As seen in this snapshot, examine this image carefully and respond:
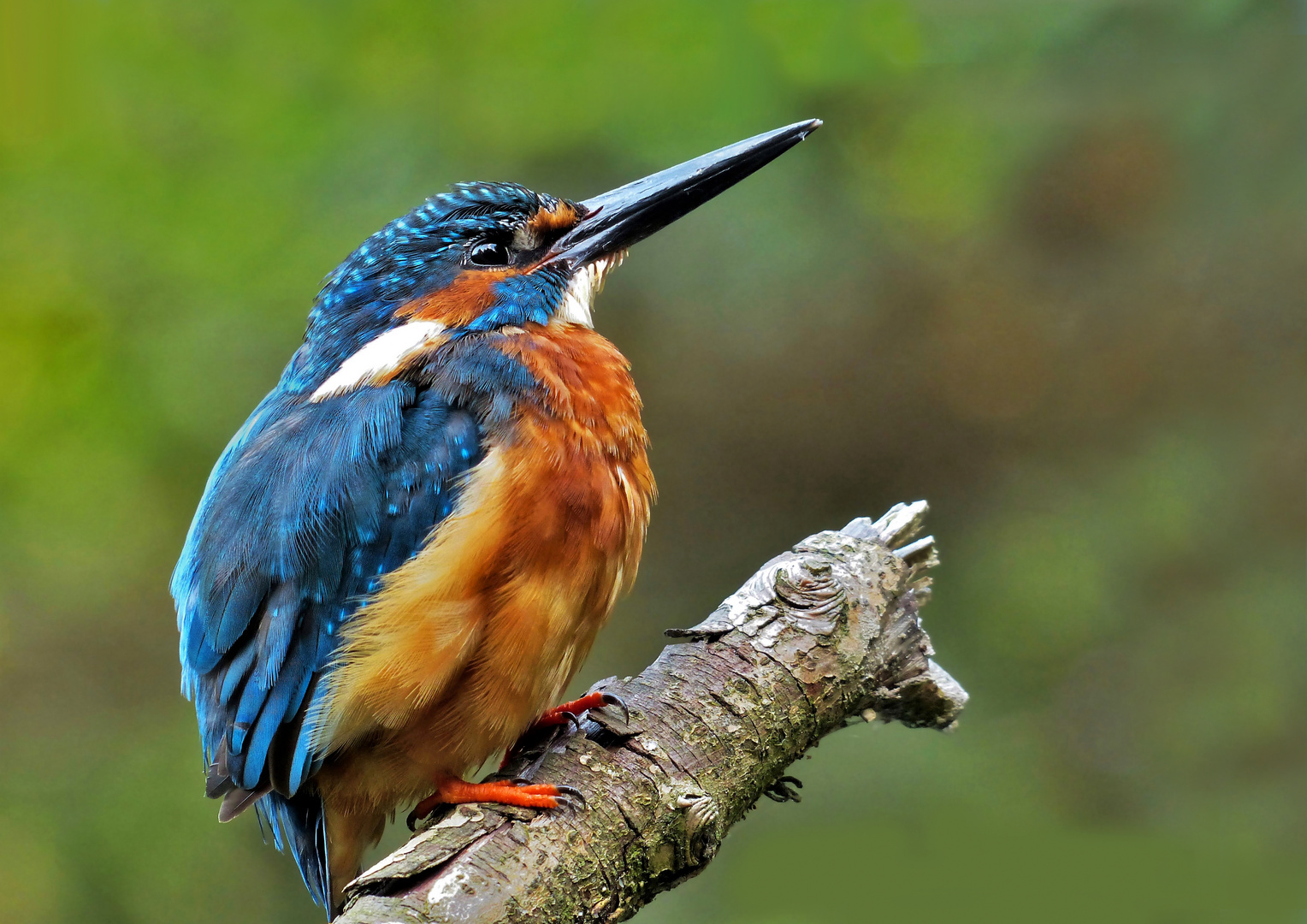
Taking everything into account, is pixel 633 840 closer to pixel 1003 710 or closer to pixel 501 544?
pixel 501 544

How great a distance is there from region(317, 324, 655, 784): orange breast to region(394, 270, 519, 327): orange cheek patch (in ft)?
1.05

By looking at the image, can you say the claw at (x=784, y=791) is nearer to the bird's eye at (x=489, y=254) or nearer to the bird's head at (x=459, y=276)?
the bird's head at (x=459, y=276)

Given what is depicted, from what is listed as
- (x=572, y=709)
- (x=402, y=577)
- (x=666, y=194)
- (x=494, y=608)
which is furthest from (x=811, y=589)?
(x=666, y=194)

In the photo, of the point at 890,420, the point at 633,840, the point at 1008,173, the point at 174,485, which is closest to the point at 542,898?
the point at 633,840

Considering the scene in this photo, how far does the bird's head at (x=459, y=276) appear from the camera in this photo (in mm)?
2248

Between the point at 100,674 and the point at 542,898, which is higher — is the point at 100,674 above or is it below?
above

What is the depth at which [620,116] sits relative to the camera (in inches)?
139

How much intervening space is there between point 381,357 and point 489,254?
1.16ft

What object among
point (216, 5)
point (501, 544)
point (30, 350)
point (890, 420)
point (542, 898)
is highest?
point (216, 5)

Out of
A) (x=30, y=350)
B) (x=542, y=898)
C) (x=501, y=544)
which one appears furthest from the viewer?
(x=30, y=350)

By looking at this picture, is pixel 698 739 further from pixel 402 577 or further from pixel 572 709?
pixel 402 577

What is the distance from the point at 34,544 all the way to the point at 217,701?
1.94 meters

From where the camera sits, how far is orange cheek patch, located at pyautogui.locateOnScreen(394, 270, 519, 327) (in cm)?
227

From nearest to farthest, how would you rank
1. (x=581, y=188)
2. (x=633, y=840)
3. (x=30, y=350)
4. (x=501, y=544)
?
(x=633, y=840), (x=501, y=544), (x=30, y=350), (x=581, y=188)
